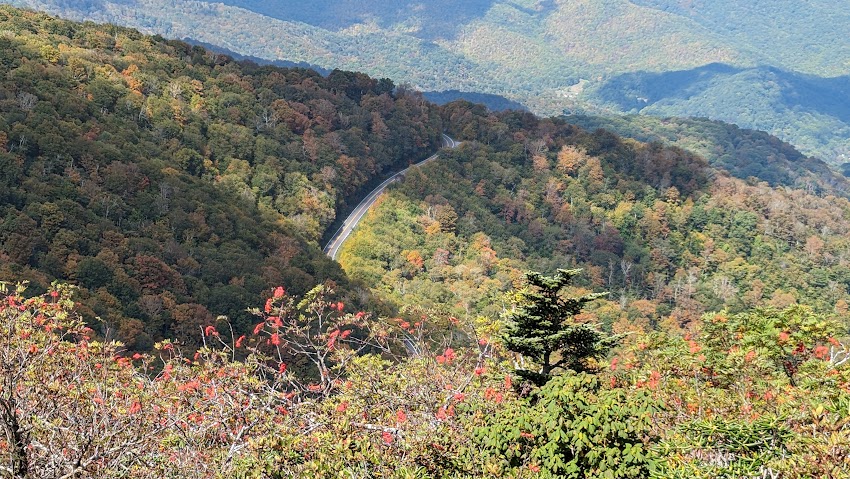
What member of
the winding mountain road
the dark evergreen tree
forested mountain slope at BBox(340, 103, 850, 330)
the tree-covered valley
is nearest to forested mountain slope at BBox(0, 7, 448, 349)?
the tree-covered valley

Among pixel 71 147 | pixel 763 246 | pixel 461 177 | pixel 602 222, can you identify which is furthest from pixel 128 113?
pixel 763 246

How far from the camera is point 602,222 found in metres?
73.2

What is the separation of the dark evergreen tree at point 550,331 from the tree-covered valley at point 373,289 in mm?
79

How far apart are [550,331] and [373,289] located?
36.3 metres

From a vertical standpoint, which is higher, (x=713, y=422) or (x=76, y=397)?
(x=713, y=422)

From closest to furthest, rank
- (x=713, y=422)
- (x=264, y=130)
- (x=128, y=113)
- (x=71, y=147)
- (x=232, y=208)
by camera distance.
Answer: (x=713, y=422) → (x=71, y=147) → (x=232, y=208) → (x=128, y=113) → (x=264, y=130)

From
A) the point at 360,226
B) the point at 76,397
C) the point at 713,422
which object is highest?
the point at 713,422

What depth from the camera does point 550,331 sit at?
17.1 metres

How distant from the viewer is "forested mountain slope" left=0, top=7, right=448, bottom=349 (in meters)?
34.7

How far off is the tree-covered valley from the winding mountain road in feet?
3.07

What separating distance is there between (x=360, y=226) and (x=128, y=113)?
20855 millimetres

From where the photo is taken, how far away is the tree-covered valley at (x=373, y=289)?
38.0ft

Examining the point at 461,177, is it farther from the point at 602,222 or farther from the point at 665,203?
the point at 665,203

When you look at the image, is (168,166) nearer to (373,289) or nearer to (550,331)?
(373,289)
